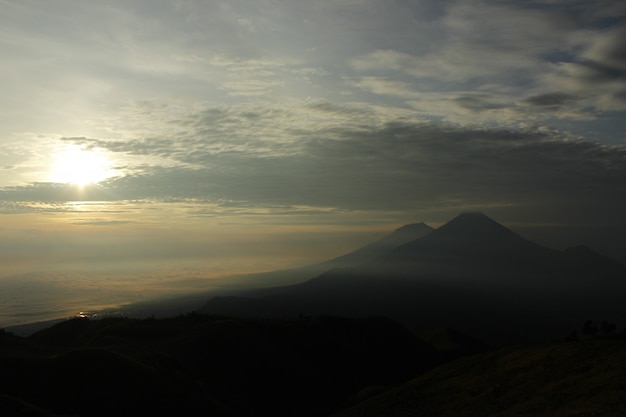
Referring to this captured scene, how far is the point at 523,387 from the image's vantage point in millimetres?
44969

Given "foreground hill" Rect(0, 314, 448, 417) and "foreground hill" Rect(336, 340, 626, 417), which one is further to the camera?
"foreground hill" Rect(0, 314, 448, 417)

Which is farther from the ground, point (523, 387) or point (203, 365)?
point (523, 387)

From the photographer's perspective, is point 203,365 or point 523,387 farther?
point 203,365

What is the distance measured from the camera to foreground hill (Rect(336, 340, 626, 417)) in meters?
37.9

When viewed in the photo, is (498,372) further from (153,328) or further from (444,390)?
(153,328)

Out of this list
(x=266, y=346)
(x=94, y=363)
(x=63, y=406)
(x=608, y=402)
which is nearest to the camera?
(x=608, y=402)

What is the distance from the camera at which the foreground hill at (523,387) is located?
3788 centimetres

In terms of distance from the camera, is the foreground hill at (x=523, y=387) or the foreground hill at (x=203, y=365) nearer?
the foreground hill at (x=523, y=387)

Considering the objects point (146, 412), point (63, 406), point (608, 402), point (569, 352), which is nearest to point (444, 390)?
point (569, 352)

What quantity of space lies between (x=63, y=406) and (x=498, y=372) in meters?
48.0

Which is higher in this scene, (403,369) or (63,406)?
(63,406)

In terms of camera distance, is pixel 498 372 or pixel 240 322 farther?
pixel 240 322

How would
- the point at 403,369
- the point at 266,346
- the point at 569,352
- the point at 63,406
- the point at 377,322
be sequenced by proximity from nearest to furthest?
the point at 569,352
the point at 63,406
the point at 266,346
the point at 403,369
the point at 377,322

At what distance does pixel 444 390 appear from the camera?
51594 millimetres
